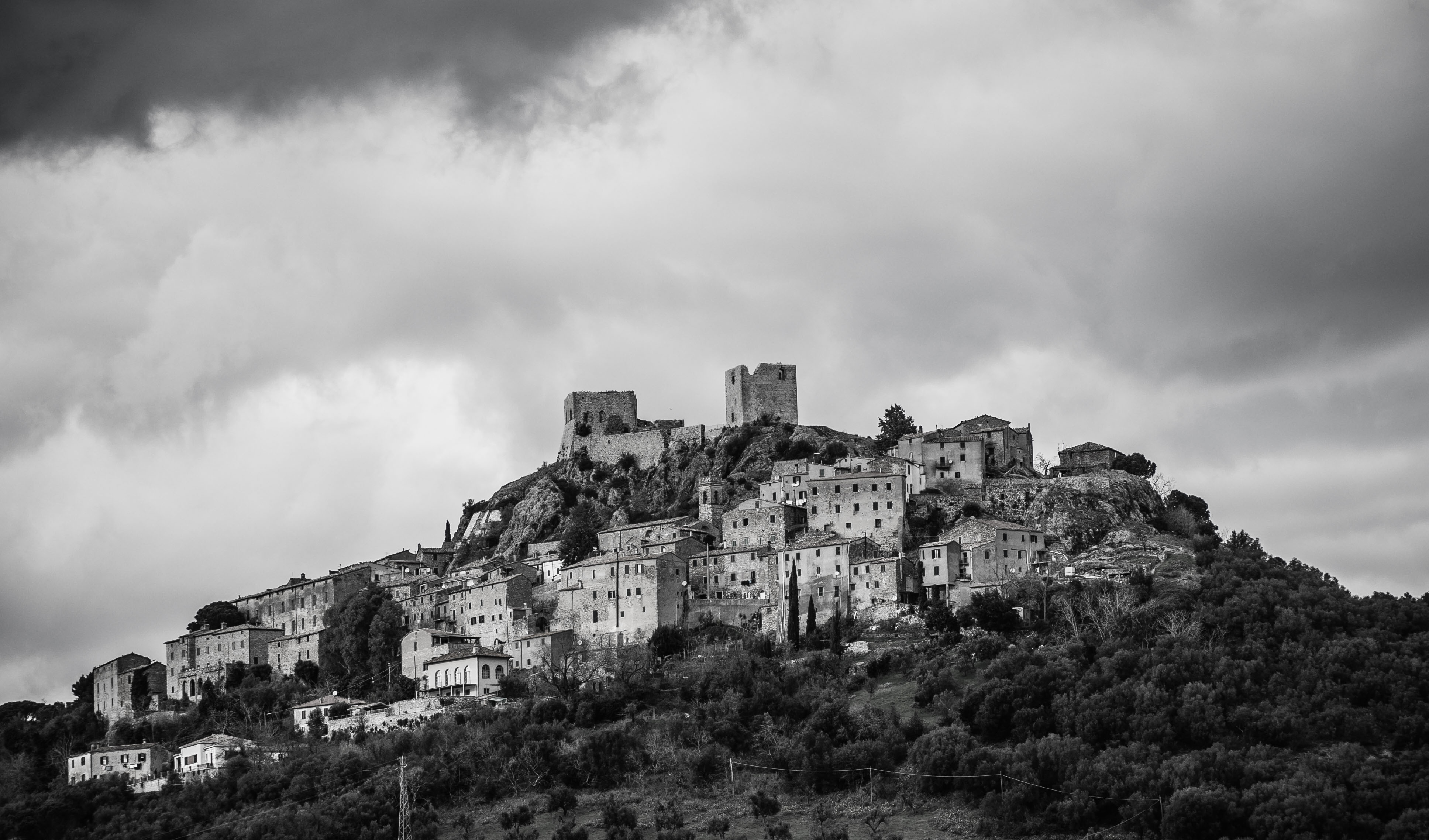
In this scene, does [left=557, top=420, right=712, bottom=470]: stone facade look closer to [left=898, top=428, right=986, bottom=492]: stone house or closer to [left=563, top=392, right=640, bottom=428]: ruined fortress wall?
[left=563, top=392, right=640, bottom=428]: ruined fortress wall

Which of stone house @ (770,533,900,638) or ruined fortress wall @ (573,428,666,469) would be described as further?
ruined fortress wall @ (573,428,666,469)

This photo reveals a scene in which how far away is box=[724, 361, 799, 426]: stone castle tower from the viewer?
115438mm

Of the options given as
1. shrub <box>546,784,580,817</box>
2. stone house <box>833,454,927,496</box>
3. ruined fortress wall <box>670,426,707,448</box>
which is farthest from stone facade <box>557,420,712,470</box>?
shrub <box>546,784,580,817</box>

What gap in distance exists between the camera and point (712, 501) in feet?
332

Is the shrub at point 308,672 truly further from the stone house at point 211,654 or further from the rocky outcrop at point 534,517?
the rocky outcrop at point 534,517

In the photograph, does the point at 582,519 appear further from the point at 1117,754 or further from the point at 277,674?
the point at 1117,754

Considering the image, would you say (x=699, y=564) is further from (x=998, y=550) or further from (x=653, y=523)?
(x=998, y=550)

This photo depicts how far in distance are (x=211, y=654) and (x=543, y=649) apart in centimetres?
2464

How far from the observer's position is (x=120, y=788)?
8562 cm

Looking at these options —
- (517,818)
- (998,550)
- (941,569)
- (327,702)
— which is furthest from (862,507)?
(327,702)

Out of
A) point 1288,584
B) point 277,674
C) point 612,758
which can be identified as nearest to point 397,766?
point 612,758

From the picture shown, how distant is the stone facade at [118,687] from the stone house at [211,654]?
5.35 ft

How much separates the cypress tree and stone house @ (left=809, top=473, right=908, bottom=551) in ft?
17.0

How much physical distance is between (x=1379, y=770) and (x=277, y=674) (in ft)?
200
